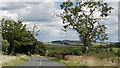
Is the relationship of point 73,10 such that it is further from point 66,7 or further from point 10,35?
point 10,35

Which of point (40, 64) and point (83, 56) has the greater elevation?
point (40, 64)

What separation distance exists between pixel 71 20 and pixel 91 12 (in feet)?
15.2

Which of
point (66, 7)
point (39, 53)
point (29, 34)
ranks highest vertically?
point (66, 7)

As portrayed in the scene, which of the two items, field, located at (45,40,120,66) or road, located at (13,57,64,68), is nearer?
field, located at (45,40,120,66)

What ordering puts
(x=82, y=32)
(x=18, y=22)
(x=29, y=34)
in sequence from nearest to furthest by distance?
(x=82, y=32) → (x=18, y=22) → (x=29, y=34)

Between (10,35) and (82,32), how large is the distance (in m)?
34.4

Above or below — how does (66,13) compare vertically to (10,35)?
above

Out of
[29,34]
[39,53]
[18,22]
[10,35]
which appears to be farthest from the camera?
[39,53]

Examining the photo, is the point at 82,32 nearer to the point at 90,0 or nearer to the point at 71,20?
the point at 71,20

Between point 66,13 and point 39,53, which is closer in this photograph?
point 66,13

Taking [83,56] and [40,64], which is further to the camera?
[83,56]

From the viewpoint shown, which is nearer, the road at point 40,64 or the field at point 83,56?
the field at point 83,56

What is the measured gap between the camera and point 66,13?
38594 millimetres

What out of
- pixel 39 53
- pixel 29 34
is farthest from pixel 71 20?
pixel 39 53
